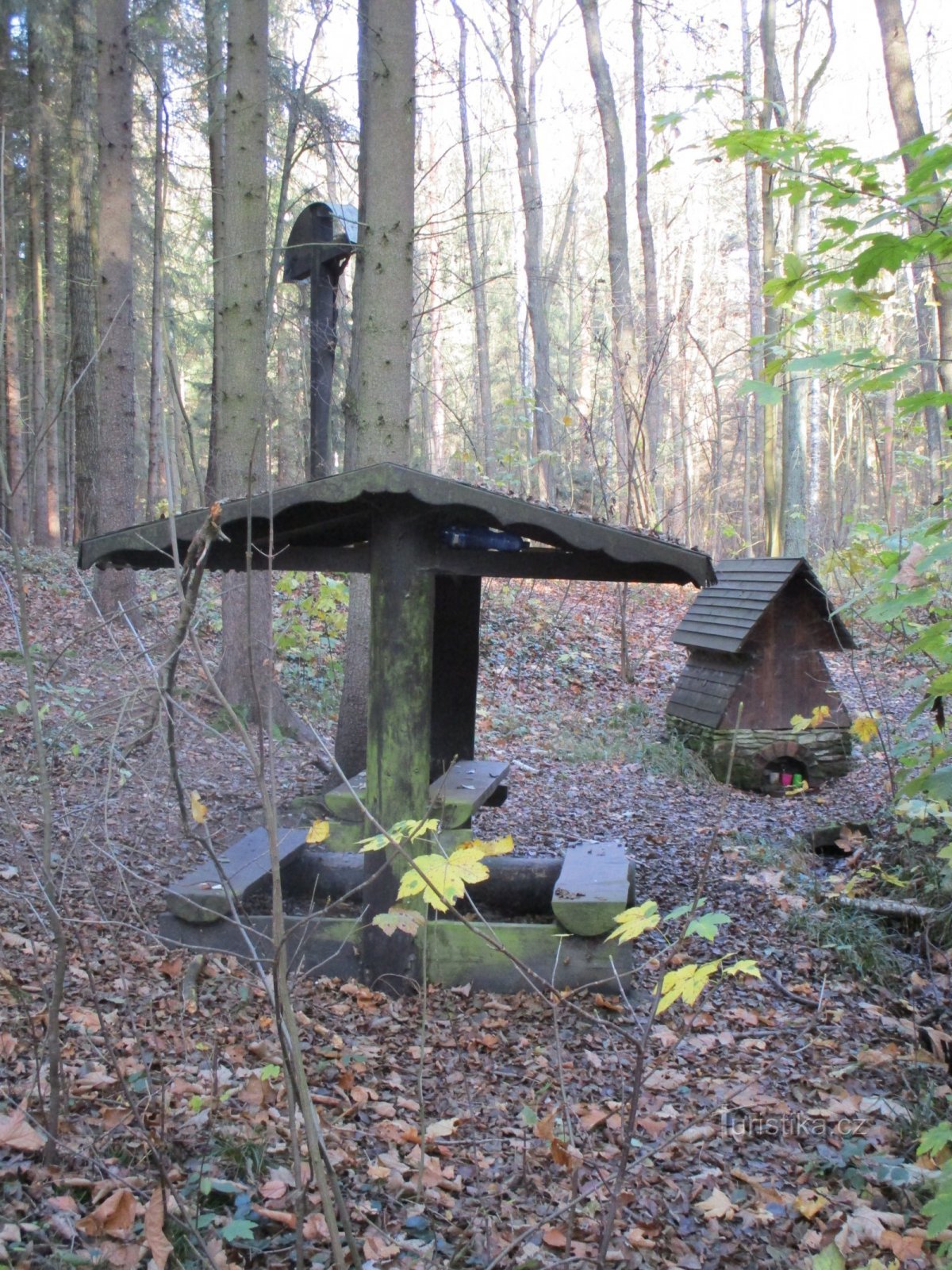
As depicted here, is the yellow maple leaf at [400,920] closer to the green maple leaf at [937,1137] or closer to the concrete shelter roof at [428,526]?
the concrete shelter roof at [428,526]

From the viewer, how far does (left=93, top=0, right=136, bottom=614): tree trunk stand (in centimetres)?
986

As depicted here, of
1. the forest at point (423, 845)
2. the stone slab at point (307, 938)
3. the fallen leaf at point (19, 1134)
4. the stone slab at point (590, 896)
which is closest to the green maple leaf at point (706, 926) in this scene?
the forest at point (423, 845)

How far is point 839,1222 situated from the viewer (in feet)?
9.37

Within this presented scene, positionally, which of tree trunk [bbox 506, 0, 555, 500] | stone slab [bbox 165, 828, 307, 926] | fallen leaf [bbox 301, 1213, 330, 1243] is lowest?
fallen leaf [bbox 301, 1213, 330, 1243]

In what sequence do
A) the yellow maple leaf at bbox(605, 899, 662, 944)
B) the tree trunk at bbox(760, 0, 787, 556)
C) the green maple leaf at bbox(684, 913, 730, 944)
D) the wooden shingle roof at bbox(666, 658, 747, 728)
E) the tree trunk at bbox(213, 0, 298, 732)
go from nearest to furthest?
1. the green maple leaf at bbox(684, 913, 730, 944)
2. the yellow maple leaf at bbox(605, 899, 662, 944)
3. the tree trunk at bbox(213, 0, 298, 732)
4. the wooden shingle roof at bbox(666, 658, 747, 728)
5. the tree trunk at bbox(760, 0, 787, 556)

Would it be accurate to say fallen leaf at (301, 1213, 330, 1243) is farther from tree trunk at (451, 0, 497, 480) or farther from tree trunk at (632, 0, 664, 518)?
tree trunk at (632, 0, 664, 518)

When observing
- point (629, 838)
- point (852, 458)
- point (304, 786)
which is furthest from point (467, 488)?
point (852, 458)

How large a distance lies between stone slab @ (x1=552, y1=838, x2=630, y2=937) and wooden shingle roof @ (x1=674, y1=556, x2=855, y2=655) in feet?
11.8

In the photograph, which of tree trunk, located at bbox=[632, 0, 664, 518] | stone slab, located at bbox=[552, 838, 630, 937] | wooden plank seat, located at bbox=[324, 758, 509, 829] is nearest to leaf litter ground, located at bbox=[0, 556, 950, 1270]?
stone slab, located at bbox=[552, 838, 630, 937]

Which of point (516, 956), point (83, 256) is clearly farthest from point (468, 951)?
Result: point (83, 256)

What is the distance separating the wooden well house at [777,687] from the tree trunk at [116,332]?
607 cm

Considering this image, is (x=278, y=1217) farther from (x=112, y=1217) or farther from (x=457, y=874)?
(x=457, y=874)

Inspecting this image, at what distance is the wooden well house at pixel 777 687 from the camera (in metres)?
8.19

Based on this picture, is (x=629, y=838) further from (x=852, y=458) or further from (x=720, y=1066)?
(x=852, y=458)
